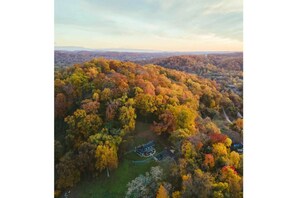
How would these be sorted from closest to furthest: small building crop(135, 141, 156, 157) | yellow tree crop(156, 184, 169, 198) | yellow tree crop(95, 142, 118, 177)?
1. yellow tree crop(156, 184, 169, 198)
2. yellow tree crop(95, 142, 118, 177)
3. small building crop(135, 141, 156, 157)

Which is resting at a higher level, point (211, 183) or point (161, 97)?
point (161, 97)

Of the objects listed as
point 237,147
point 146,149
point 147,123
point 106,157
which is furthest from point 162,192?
point 237,147

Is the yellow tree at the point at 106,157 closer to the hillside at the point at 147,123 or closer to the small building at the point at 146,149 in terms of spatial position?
the hillside at the point at 147,123

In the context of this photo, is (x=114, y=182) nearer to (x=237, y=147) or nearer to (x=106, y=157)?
(x=106, y=157)

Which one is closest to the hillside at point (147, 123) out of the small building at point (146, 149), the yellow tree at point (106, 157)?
the yellow tree at point (106, 157)

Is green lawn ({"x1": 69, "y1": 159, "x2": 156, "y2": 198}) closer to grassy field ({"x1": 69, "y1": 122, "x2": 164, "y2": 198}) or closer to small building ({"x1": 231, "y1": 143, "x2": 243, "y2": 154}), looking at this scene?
grassy field ({"x1": 69, "y1": 122, "x2": 164, "y2": 198})

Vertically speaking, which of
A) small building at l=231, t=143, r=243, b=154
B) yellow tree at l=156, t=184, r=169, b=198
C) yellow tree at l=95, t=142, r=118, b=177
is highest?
small building at l=231, t=143, r=243, b=154

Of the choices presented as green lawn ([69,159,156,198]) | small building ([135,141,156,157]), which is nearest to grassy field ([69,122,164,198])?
green lawn ([69,159,156,198])
